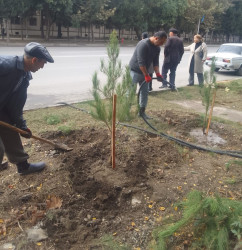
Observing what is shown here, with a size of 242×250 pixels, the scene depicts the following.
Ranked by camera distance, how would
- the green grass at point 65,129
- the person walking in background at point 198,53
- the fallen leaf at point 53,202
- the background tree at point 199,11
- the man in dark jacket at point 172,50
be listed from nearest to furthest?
the fallen leaf at point 53,202, the green grass at point 65,129, the man in dark jacket at point 172,50, the person walking in background at point 198,53, the background tree at point 199,11

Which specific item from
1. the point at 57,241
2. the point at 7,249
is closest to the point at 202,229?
the point at 57,241

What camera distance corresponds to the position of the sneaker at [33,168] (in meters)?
3.52

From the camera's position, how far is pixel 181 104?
7355mm

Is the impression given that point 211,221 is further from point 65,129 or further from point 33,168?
point 65,129

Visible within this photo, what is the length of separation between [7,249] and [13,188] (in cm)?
93

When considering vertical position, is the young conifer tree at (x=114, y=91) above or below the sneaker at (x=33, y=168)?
above

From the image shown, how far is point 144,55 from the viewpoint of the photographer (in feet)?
16.9

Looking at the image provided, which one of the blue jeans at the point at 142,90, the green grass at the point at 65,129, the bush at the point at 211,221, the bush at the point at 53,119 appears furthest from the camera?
the blue jeans at the point at 142,90

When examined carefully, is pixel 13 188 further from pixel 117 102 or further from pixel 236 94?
pixel 236 94

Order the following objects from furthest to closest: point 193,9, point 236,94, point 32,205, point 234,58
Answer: point 193,9, point 234,58, point 236,94, point 32,205

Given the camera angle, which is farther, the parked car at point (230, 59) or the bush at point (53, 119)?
the parked car at point (230, 59)

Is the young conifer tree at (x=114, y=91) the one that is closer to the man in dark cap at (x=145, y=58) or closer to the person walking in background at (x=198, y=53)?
the man in dark cap at (x=145, y=58)

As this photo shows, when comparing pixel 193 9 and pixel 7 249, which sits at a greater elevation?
pixel 193 9

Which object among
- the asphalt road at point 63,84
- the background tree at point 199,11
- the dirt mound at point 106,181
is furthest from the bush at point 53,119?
the background tree at point 199,11
